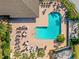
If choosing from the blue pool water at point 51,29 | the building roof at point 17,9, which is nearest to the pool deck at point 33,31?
the blue pool water at point 51,29

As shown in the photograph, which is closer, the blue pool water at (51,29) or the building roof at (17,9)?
the building roof at (17,9)

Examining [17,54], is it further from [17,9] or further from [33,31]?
[17,9]

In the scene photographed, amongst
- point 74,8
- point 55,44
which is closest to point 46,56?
point 55,44

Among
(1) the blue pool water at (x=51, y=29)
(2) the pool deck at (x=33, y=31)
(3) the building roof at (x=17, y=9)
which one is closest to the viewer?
(3) the building roof at (x=17, y=9)

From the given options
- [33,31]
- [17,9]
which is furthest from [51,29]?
[17,9]

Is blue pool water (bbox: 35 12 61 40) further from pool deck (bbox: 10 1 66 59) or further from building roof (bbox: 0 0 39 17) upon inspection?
building roof (bbox: 0 0 39 17)

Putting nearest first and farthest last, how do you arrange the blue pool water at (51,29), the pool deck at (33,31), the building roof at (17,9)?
the building roof at (17,9)
the pool deck at (33,31)
the blue pool water at (51,29)

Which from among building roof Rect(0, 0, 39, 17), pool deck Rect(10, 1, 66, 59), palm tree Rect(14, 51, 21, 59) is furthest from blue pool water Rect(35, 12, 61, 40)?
palm tree Rect(14, 51, 21, 59)

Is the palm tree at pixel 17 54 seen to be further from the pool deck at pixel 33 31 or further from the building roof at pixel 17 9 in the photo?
the building roof at pixel 17 9
